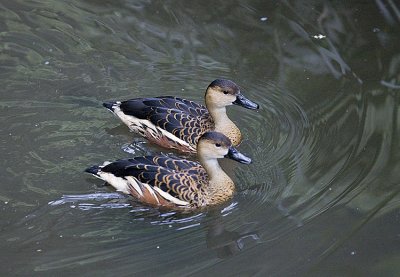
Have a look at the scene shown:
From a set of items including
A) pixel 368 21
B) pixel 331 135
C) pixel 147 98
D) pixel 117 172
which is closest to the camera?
pixel 117 172

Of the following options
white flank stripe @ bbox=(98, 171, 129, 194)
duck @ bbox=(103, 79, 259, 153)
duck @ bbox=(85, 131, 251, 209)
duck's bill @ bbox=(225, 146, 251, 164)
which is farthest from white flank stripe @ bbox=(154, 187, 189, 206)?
duck @ bbox=(103, 79, 259, 153)

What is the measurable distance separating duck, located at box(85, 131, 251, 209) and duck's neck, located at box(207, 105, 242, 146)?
2.28 feet

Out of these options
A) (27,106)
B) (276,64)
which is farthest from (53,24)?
(276,64)

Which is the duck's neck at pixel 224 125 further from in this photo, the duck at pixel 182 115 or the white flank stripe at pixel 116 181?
the white flank stripe at pixel 116 181

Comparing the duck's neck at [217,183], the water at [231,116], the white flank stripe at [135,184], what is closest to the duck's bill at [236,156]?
the duck's neck at [217,183]

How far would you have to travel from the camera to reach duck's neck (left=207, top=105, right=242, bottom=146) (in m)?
8.43

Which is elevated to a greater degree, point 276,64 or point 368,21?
point 368,21

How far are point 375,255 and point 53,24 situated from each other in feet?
18.6

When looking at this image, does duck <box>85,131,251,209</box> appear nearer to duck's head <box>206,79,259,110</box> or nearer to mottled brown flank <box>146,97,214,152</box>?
mottled brown flank <box>146,97,214,152</box>

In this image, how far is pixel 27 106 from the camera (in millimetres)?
8852

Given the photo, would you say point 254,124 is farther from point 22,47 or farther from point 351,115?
point 22,47

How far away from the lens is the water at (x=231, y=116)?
21.6 feet

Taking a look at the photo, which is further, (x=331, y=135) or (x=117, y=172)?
(x=331, y=135)

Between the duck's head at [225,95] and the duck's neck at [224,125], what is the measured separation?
92 mm
